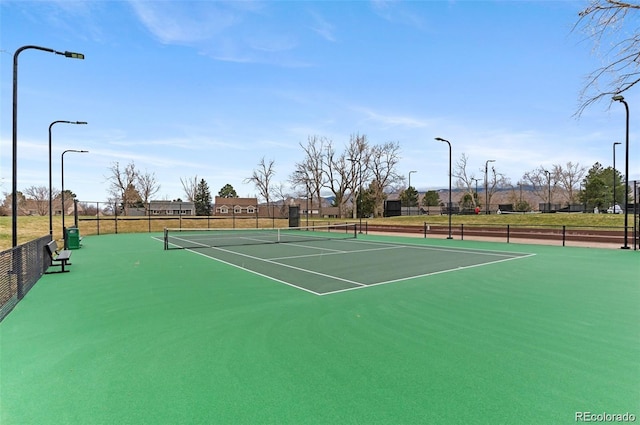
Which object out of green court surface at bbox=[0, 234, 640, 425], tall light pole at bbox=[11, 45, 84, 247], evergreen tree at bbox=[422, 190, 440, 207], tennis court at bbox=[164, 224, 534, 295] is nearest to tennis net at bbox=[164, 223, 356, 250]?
tennis court at bbox=[164, 224, 534, 295]

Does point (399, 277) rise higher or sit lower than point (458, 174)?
lower

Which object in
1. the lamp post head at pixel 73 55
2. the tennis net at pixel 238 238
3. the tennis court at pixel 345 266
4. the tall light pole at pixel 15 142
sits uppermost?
the lamp post head at pixel 73 55

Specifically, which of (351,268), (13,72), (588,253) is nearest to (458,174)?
(588,253)

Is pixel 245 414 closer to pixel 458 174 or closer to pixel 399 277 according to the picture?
pixel 399 277

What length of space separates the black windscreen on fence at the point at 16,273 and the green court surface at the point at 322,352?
0.27m

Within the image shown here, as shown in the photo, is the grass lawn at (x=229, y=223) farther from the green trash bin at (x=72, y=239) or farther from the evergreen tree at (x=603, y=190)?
the evergreen tree at (x=603, y=190)

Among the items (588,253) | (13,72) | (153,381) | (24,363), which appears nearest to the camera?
(153,381)

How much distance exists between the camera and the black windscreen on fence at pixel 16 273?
6414mm

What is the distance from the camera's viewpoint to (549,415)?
10.0 feet

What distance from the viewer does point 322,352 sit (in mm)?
4410

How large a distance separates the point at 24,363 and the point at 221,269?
6.99 m

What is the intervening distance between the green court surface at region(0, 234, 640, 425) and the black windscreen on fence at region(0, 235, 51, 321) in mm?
272

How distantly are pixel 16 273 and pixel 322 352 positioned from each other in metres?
6.70

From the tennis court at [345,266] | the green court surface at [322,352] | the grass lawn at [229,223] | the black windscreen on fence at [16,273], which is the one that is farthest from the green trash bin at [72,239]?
the green court surface at [322,352]
